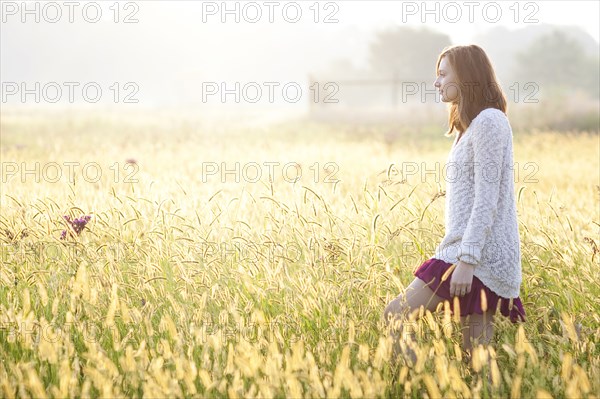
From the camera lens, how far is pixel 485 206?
9.13 feet

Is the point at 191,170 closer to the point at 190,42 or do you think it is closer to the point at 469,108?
the point at 469,108

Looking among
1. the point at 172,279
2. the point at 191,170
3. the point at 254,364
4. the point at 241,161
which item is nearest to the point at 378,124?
the point at 241,161

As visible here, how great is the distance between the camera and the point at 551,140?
13.4 metres

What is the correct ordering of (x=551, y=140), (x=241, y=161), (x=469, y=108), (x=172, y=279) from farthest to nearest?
(x=551, y=140) < (x=241, y=161) < (x=172, y=279) < (x=469, y=108)

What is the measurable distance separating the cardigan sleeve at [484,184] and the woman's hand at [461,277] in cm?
3

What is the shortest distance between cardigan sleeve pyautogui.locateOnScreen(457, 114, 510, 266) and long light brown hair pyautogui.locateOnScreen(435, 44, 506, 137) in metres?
0.16

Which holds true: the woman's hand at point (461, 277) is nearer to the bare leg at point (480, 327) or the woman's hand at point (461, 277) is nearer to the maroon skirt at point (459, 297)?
the maroon skirt at point (459, 297)

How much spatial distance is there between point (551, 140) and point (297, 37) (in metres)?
149

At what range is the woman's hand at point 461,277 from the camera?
9.16 feet

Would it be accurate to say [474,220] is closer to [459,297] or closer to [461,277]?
[461,277]

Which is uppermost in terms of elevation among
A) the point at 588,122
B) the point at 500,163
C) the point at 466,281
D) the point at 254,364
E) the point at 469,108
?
the point at 588,122

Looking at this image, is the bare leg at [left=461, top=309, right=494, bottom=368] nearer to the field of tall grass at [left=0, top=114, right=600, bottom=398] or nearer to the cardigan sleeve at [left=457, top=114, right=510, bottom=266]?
the field of tall grass at [left=0, top=114, right=600, bottom=398]

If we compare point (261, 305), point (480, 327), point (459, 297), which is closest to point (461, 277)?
point (459, 297)

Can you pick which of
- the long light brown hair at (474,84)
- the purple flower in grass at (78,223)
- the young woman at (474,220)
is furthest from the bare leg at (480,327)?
the purple flower in grass at (78,223)
